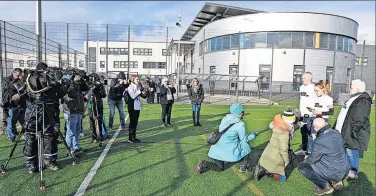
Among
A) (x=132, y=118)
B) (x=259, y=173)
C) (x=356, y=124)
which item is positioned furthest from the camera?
(x=132, y=118)

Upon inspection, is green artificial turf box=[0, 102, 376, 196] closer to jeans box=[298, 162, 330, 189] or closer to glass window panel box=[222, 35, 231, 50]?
jeans box=[298, 162, 330, 189]

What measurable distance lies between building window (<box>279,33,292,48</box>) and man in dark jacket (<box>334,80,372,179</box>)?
2518 centimetres

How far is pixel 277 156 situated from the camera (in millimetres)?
5109

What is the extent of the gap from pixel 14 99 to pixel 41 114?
1693mm

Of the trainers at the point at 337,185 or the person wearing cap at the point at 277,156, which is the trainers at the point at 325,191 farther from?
the person wearing cap at the point at 277,156

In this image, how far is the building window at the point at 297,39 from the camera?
2916 cm

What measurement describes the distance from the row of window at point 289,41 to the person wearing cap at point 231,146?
2328 centimetres

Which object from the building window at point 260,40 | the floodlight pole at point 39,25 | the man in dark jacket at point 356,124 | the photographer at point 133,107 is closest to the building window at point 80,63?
the floodlight pole at point 39,25

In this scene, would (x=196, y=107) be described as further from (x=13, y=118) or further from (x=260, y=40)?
(x=260, y=40)

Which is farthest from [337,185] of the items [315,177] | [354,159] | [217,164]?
[217,164]

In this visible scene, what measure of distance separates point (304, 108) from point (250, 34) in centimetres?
2472

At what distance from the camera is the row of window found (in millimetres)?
29188

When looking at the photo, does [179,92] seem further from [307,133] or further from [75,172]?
[75,172]

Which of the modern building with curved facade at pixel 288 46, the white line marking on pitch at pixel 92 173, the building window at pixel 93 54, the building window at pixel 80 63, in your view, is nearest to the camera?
the white line marking on pitch at pixel 92 173
